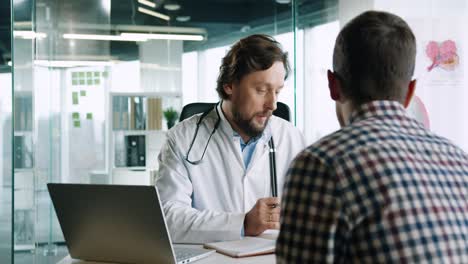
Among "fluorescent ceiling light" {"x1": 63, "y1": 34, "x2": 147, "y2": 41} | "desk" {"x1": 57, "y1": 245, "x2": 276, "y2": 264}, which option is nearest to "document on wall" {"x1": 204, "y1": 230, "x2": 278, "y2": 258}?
"desk" {"x1": 57, "y1": 245, "x2": 276, "y2": 264}

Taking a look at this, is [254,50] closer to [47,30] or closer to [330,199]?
[330,199]

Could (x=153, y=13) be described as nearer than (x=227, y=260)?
No

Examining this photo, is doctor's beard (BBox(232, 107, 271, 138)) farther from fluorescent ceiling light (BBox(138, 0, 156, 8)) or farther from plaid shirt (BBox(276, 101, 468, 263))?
fluorescent ceiling light (BBox(138, 0, 156, 8))

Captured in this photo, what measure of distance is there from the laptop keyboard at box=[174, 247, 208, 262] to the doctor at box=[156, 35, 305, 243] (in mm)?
402

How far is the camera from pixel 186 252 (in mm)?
1815

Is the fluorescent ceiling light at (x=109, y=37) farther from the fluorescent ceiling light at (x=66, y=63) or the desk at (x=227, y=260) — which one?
the desk at (x=227, y=260)

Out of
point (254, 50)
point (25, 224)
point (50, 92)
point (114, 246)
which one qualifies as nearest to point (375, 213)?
point (114, 246)

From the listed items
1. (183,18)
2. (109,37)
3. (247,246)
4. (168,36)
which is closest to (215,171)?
(247,246)

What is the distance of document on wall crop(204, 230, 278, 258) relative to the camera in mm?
1769

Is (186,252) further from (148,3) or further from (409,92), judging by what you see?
(148,3)

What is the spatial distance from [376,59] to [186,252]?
0.95 metres

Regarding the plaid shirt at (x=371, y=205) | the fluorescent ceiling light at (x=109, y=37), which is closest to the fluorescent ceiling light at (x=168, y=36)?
the fluorescent ceiling light at (x=109, y=37)

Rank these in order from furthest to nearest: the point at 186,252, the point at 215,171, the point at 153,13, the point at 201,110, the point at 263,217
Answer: the point at 153,13 < the point at 201,110 < the point at 215,171 < the point at 263,217 < the point at 186,252

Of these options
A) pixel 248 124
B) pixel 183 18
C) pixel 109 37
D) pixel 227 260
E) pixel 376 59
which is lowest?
pixel 227 260
